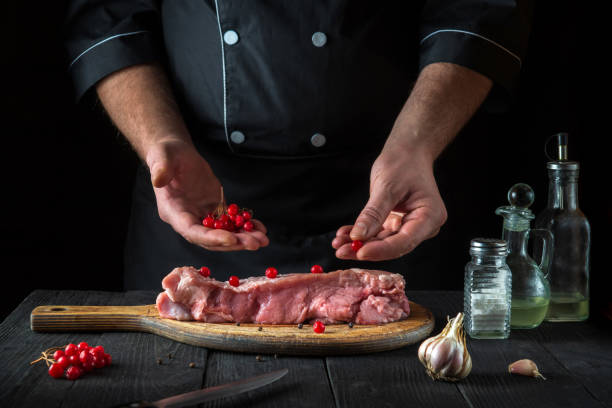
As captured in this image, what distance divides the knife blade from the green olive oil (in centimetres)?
71

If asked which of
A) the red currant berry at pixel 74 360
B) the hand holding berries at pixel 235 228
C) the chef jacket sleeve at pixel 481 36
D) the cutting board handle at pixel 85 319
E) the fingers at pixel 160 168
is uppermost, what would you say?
the chef jacket sleeve at pixel 481 36

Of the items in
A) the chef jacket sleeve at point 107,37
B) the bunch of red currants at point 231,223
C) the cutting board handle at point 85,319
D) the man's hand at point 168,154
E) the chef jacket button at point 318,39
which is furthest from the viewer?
the chef jacket sleeve at point 107,37

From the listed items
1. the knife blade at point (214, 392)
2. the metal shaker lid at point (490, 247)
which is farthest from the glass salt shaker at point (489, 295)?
the knife blade at point (214, 392)

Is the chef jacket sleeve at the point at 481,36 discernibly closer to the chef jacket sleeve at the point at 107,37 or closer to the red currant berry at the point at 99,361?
the chef jacket sleeve at the point at 107,37

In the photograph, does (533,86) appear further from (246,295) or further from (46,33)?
(46,33)

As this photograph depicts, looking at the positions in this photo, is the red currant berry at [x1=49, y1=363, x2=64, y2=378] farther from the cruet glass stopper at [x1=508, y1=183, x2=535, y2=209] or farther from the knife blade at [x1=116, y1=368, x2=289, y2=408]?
the cruet glass stopper at [x1=508, y1=183, x2=535, y2=209]

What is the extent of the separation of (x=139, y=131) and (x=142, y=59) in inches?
11.4

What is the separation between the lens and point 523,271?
6.17 feet

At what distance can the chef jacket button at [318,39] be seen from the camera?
2.38m

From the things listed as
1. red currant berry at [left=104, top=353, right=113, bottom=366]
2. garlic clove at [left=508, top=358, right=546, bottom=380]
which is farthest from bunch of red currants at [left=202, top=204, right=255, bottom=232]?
garlic clove at [left=508, top=358, right=546, bottom=380]

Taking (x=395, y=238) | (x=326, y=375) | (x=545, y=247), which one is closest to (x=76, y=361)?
(x=326, y=375)

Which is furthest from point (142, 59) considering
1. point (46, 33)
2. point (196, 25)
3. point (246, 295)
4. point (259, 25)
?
point (246, 295)

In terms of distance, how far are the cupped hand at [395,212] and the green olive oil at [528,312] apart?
12.6 inches

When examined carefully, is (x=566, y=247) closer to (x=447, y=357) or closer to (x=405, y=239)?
(x=405, y=239)
